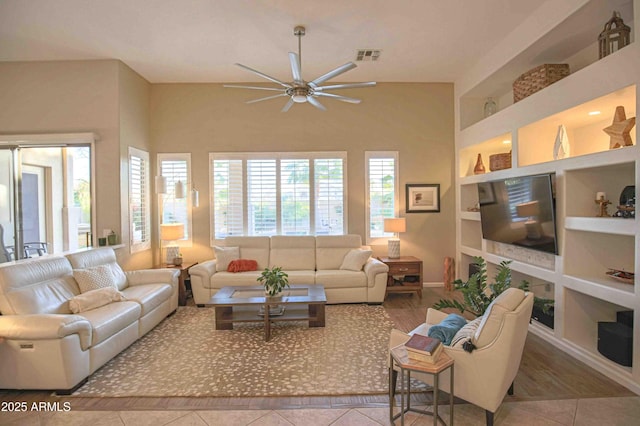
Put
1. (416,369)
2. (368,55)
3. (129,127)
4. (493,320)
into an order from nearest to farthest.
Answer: (416,369)
(493,320)
(368,55)
(129,127)

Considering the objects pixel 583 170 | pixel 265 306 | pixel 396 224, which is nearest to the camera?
pixel 583 170

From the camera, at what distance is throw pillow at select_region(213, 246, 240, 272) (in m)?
5.28

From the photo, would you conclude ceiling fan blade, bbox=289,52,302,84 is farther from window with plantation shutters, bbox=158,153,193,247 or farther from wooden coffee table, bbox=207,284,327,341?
window with plantation shutters, bbox=158,153,193,247

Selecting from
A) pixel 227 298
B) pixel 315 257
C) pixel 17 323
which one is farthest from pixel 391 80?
pixel 17 323

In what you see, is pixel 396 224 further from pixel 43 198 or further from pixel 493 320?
pixel 43 198

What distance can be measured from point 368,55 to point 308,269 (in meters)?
3.47

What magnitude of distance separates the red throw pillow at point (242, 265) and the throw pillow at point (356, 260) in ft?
4.73

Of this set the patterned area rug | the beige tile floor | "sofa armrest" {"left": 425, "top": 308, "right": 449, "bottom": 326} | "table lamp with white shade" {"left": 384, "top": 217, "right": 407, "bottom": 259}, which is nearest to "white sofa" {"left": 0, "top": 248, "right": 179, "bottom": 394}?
the patterned area rug

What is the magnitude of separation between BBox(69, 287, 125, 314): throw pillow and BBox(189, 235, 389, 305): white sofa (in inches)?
53.6

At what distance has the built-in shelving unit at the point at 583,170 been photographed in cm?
277

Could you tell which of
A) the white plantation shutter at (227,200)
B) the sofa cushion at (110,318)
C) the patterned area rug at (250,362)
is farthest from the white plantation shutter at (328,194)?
the sofa cushion at (110,318)

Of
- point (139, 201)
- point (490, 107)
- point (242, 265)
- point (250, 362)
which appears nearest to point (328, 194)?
point (242, 265)

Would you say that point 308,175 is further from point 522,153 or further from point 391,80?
point 522,153

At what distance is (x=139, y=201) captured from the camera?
5520 mm
